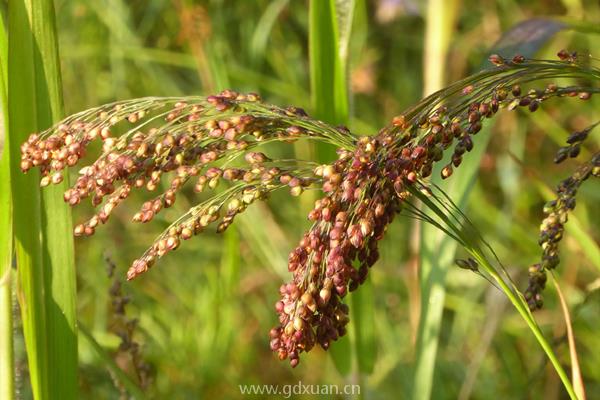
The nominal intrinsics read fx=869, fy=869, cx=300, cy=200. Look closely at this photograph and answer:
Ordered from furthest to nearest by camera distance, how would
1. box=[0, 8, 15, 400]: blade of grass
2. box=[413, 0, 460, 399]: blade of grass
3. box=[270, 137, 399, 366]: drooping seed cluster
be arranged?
1. box=[413, 0, 460, 399]: blade of grass
2. box=[0, 8, 15, 400]: blade of grass
3. box=[270, 137, 399, 366]: drooping seed cluster

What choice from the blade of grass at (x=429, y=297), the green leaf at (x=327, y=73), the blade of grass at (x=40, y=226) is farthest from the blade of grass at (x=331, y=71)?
the blade of grass at (x=40, y=226)

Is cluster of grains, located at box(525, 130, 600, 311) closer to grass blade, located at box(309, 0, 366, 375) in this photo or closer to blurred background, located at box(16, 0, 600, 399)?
grass blade, located at box(309, 0, 366, 375)

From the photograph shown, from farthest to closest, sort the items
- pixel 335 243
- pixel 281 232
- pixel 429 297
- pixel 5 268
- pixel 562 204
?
pixel 281 232, pixel 429 297, pixel 5 268, pixel 562 204, pixel 335 243

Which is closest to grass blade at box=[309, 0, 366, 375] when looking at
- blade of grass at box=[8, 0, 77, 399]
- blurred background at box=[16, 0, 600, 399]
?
blade of grass at box=[8, 0, 77, 399]

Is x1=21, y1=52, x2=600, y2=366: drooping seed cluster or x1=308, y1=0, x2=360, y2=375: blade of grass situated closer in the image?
x1=21, y1=52, x2=600, y2=366: drooping seed cluster

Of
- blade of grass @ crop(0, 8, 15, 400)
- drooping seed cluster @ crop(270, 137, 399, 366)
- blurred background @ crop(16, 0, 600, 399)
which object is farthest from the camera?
blurred background @ crop(16, 0, 600, 399)

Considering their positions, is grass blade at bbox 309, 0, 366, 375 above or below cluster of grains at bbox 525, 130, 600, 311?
above

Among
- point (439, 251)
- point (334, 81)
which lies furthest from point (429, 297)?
point (334, 81)

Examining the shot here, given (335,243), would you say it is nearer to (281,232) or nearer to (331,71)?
Result: (331,71)
